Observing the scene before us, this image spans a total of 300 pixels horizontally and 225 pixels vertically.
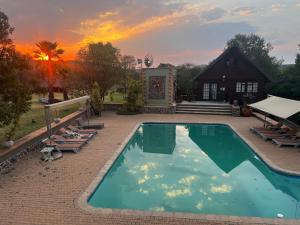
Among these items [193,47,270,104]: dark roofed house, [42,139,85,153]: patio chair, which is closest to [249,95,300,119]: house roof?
[193,47,270,104]: dark roofed house

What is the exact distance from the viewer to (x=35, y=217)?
24.4 feet

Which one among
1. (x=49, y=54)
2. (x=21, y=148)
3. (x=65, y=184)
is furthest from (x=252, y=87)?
(x=65, y=184)

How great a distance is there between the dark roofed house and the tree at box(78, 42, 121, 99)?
9.60 m

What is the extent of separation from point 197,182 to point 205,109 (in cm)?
1613

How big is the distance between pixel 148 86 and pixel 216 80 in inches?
328

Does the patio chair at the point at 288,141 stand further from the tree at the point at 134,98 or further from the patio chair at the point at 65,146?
the tree at the point at 134,98

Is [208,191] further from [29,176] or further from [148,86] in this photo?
[148,86]

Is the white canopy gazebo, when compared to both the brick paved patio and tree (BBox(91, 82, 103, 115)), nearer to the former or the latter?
the brick paved patio

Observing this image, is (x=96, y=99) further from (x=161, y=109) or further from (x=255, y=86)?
(x=255, y=86)

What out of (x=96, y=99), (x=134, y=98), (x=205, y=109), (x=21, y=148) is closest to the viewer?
(x=21, y=148)

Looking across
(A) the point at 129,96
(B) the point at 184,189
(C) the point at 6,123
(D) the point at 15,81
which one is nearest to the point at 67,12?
(A) the point at 129,96

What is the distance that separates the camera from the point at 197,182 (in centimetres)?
1084

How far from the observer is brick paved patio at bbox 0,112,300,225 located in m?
7.34

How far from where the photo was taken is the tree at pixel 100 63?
2642 centimetres
